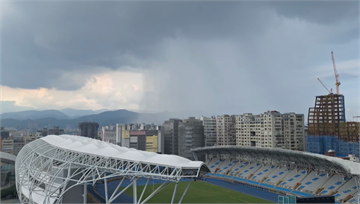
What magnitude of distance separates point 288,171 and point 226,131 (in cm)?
3388

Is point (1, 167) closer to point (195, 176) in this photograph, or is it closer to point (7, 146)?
point (7, 146)

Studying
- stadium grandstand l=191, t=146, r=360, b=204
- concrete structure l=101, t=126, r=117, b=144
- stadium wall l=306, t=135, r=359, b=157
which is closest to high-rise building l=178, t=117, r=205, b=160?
stadium grandstand l=191, t=146, r=360, b=204

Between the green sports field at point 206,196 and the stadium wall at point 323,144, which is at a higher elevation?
the stadium wall at point 323,144

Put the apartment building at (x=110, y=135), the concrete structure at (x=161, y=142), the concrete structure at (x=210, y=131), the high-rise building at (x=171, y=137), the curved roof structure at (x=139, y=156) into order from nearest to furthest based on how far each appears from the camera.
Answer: the curved roof structure at (x=139, y=156), the concrete structure at (x=210, y=131), the concrete structure at (x=161, y=142), the apartment building at (x=110, y=135), the high-rise building at (x=171, y=137)

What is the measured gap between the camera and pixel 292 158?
47.0 meters

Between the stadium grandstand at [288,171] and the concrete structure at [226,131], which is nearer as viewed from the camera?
the stadium grandstand at [288,171]

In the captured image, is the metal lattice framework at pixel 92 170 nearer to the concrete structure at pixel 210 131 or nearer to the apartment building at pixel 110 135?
the apartment building at pixel 110 135

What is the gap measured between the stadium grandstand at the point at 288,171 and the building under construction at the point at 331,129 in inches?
990

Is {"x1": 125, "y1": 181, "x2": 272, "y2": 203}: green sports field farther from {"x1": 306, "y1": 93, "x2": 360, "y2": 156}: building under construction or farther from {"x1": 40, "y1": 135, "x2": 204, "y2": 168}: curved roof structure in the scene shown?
{"x1": 306, "y1": 93, "x2": 360, "y2": 156}: building under construction

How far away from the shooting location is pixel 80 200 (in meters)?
28.5

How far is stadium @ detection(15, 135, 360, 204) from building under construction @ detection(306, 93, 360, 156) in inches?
1039

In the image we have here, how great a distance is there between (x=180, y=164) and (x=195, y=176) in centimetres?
158

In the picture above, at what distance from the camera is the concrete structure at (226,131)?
268 feet

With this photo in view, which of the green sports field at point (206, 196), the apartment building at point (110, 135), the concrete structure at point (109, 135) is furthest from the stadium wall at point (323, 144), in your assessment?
the concrete structure at point (109, 135)
